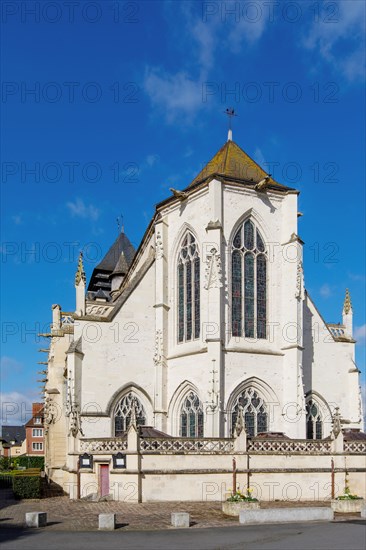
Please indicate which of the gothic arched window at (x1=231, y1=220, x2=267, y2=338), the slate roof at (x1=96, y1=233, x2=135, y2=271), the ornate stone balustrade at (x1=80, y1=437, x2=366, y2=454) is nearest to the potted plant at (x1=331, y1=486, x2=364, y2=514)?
the ornate stone balustrade at (x1=80, y1=437, x2=366, y2=454)

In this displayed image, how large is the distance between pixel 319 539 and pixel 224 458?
29.0 ft

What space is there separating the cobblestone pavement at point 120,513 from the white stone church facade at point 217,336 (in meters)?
4.88

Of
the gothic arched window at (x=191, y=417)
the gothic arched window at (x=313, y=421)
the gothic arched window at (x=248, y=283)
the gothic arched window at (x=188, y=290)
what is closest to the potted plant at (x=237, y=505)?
the gothic arched window at (x=191, y=417)

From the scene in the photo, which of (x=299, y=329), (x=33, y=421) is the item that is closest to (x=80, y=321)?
(x=299, y=329)

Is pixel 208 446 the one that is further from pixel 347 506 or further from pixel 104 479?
pixel 347 506

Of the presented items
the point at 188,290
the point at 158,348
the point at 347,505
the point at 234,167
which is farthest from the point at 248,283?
the point at 347,505

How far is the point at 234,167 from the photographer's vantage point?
32.7m

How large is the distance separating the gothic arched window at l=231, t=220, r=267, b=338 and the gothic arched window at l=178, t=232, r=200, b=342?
1.83m

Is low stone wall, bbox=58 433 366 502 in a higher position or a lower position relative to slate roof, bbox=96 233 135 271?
lower

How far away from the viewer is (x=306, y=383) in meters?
32.5

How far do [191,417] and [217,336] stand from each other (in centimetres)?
431

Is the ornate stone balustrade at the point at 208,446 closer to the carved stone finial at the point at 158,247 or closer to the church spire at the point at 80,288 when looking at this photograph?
the church spire at the point at 80,288

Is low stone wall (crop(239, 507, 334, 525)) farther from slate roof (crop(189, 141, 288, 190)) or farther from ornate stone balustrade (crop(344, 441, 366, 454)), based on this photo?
slate roof (crop(189, 141, 288, 190))

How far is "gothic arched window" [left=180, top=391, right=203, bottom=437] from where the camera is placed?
97.6 ft
